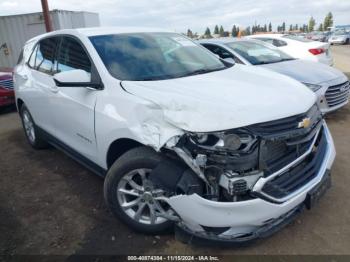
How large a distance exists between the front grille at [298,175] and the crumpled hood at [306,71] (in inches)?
112

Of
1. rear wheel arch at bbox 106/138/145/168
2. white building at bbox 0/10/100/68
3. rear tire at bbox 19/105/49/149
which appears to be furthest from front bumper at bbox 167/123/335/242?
white building at bbox 0/10/100/68

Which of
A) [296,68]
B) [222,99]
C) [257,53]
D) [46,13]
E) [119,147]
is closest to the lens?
[222,99]

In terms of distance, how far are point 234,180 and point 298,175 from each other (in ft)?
2.13

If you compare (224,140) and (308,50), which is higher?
(224,140)

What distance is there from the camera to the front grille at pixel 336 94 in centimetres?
540

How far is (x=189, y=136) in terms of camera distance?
2295 millimetres

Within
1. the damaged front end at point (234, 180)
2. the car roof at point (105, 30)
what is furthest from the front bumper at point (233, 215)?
the car roof at point (105, 30)

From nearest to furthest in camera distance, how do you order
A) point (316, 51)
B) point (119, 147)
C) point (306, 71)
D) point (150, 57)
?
point (119, 147)
point (150, 57)
point (306, 71)
point (316, 51)

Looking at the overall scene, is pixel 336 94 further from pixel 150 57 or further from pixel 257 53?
pixel 150 57

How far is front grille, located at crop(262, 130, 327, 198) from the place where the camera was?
2.33 metres

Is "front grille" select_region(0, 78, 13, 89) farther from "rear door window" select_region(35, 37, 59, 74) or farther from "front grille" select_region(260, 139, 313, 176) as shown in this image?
"front grille" select_region(260, 139, 313, 176)

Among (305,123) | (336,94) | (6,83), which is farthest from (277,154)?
(6,83)

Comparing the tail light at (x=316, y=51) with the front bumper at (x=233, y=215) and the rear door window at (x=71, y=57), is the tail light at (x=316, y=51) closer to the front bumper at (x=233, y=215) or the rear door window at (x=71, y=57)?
the rear door window at (x=71, y=57)

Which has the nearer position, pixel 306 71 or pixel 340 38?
pixel 306 71
